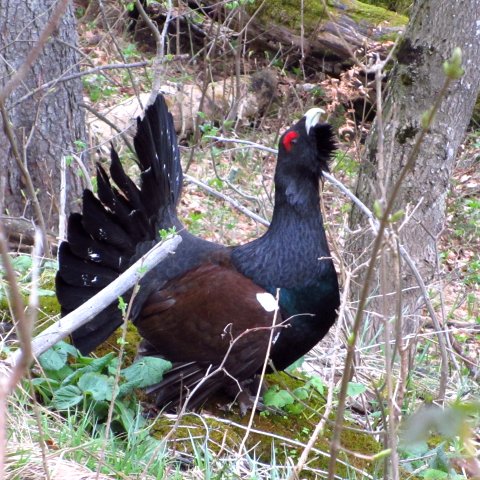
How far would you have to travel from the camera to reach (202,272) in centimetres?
392

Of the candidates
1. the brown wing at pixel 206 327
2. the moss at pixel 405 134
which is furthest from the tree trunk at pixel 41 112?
the moss at pixel 405 134

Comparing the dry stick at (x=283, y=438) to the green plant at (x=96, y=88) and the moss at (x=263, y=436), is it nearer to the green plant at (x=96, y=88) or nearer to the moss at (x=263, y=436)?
the moss at (x=263, y=436)

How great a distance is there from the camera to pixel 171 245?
3.14 metres

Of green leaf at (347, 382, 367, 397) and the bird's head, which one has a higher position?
the bird's head

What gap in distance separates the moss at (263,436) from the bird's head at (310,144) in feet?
3.47

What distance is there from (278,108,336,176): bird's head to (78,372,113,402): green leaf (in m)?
1.36

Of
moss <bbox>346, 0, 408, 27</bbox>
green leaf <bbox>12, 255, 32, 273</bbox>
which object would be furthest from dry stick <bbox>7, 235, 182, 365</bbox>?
moss <bbox>346, 0, 408, 27</bbox>

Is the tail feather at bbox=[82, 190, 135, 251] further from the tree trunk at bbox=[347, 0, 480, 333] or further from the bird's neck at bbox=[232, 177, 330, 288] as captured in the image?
the tree trunk at bbox=[347, 0, 480, 333]

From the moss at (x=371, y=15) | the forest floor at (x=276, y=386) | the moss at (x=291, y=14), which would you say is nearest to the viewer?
the forest floor at (x=276, y=386)

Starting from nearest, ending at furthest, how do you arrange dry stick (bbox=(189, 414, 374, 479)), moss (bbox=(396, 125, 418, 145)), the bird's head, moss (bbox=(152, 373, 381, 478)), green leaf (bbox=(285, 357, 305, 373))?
dry stick (bbox=(189, 414, 374, 479)) < moss (bbox=(152, 373, 381, 478)) < the bird's head < green leaf (bbox=(285, 357, 305, 373)) < moss (bbox=(396, 125, 418, 145))

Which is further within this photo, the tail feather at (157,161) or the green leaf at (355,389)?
the tail feather at (157,161)

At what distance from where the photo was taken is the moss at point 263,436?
3.44 metres

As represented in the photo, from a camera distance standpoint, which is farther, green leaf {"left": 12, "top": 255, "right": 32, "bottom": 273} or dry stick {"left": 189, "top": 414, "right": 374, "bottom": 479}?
green leaf {"left": 12, "top": 255, "right": 32, "bottom": 273}

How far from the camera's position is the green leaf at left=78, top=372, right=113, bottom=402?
3.34 metres
